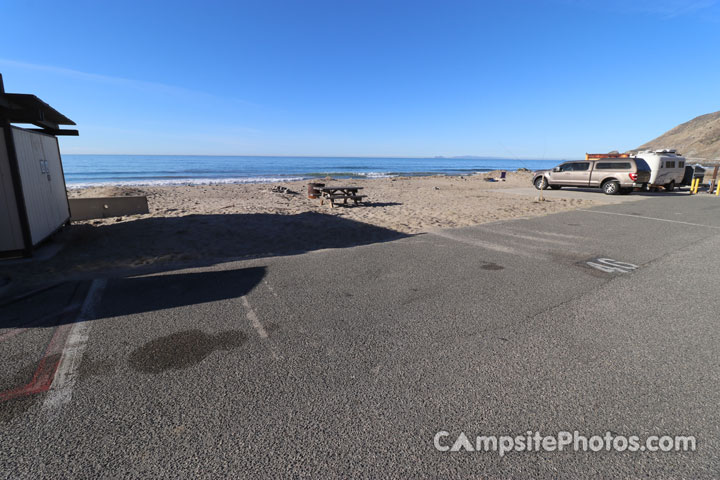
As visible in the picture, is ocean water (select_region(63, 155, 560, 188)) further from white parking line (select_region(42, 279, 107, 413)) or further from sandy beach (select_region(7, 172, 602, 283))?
white parking line (select_region(42, 279, 107, 413))

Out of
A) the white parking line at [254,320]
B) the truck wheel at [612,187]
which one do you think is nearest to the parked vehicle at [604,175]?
the truck wheel at [612,187]

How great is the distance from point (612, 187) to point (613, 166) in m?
1.17

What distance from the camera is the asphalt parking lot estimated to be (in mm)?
1922

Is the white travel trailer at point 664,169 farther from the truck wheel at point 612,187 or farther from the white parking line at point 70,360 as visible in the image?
A: the white parking line at point 70,360

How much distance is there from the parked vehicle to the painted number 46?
39.6 feet

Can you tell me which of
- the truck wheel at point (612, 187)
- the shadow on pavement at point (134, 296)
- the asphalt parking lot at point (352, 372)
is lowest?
the asphalt parking lot at point (352, 372)

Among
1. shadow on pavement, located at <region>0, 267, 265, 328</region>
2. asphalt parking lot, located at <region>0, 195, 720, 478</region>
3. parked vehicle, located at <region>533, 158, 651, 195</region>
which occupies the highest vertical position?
parked vehicle, located at <region>533, 158, 651, 195</region>

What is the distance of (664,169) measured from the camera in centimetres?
1819

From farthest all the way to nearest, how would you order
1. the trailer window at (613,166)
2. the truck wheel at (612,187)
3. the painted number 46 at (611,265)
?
1. the truck wheel at (612,187)
2. the trailer window at (613,166)
3. the painted number 46 at (611,265)

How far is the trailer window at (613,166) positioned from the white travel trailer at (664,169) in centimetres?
174

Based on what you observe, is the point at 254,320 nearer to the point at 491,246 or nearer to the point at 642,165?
the point at 491,246

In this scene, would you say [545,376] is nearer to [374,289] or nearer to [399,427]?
[399,427]

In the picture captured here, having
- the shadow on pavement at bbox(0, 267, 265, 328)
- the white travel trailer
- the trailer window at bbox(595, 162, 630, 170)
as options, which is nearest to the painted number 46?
the shadow on pavement at bbox(0, 267, 265, 328)

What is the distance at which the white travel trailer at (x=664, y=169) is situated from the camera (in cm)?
1796
